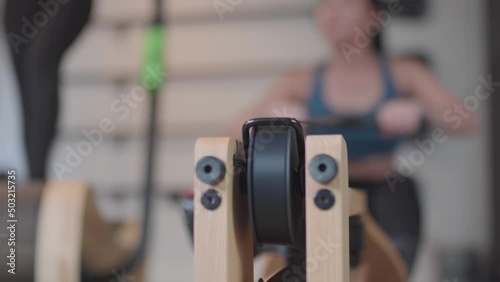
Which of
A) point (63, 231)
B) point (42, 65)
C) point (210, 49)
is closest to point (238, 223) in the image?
point (63, 231)

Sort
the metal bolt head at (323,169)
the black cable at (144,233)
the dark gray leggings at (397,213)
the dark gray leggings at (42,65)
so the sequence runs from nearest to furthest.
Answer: the metal bolt head at (323,169), the black cable at (144,233), the dark gray leggings at (42,65), the dark gray leggings at (397,213)

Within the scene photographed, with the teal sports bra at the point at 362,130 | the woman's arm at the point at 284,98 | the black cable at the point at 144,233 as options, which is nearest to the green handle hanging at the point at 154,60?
the black cable at the point at 144,233

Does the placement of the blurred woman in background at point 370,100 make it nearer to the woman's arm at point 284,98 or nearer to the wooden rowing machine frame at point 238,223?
the woman's arm at point 284,98

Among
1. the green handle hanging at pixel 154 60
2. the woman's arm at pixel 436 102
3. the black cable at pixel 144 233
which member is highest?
the green handle hanging at pixel 154 60

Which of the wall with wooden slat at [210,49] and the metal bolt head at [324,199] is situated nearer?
the metal bolt head at [324,199]

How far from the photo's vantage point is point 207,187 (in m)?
0.44

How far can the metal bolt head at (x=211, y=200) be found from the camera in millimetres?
439

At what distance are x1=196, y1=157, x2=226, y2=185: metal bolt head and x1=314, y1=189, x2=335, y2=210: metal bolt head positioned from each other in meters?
0.08

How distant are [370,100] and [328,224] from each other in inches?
39.8

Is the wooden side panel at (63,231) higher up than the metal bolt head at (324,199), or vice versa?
the metal bolt head at (324,199)

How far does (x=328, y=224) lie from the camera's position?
0.43 metres

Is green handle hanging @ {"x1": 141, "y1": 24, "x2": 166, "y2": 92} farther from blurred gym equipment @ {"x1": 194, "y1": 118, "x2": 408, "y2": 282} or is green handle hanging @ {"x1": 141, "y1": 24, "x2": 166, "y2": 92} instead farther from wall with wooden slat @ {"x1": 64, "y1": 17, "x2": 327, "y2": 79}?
blurred gym equipment @ {"x1": 194, "y1": 118, "x2": 408, "y2": 282}

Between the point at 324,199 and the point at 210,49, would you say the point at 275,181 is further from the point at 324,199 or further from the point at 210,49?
the point at 210,49

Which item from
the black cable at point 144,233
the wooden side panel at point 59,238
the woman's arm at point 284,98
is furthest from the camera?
the woman's arm at point 284,98
